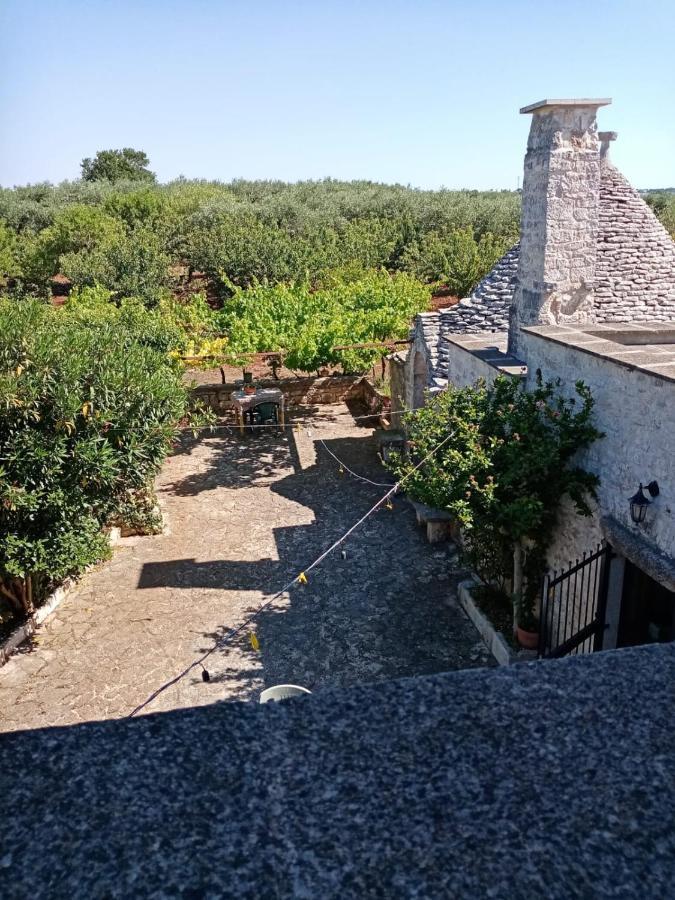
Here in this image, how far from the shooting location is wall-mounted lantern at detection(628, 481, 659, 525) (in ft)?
20.9

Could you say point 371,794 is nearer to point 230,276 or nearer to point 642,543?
point 642,543

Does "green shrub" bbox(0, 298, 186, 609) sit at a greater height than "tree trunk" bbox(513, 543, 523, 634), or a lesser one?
greater

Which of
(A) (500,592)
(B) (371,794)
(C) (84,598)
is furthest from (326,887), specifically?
(C) (84,598)

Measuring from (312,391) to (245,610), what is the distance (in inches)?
449

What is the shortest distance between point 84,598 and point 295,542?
11.6 feet

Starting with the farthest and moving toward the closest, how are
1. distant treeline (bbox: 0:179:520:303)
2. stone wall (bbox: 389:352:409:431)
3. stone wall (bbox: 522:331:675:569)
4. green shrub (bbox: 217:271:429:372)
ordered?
distant treeline (bbox: 0:179:520:303) → stone wall (bbox: 389:352:409:431) → green shrub (bbox: 217:271:429:372) → stone wall (bbox: 522:331:675:569)

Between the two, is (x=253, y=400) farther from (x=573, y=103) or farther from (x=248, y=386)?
(x=573, y=103)

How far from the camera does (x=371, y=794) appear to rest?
1.53 meters

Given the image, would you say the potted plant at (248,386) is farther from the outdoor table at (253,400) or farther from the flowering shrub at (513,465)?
the flowering shrub at (513,465)

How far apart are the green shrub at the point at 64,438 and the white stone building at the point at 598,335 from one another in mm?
4897

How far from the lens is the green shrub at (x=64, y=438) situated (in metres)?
7.85

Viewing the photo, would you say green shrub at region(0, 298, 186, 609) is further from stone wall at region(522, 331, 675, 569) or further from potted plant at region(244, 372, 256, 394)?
potted plant at region(244, 372, 256, 394)

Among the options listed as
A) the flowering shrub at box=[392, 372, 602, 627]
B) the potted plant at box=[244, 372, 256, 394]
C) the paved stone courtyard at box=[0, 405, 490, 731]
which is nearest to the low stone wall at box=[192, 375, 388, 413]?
the potted plant at box=[244, 372, 256, 394]

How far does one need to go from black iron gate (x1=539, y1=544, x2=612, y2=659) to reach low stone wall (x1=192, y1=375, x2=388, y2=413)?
11.0 meters
